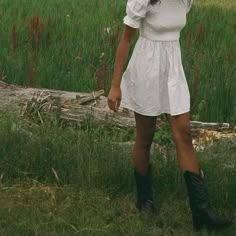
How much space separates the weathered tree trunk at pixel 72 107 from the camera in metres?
5.98

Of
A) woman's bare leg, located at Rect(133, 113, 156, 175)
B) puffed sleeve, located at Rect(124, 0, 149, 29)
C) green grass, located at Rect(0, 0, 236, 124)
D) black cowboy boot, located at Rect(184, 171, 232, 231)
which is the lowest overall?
green grass, located at Rect(0, 0, 236, 124)

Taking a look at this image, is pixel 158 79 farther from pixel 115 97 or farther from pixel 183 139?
pixel 183 139

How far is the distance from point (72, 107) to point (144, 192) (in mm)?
1652

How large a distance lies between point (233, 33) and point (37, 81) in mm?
2729

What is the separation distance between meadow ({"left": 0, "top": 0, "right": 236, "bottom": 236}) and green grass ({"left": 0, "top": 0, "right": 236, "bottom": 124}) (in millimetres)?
12

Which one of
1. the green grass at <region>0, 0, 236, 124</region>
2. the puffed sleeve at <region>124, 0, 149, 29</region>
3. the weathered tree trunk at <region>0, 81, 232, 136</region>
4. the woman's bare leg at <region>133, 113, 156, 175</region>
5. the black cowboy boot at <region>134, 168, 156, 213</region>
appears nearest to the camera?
the puffed sleeve at <region>124, 0, 149, 29</region>

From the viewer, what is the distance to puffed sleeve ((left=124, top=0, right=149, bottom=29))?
4133mm

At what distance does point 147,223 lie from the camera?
447 centimetres

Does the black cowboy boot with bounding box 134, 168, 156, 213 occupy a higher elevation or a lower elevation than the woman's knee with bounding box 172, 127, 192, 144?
lower

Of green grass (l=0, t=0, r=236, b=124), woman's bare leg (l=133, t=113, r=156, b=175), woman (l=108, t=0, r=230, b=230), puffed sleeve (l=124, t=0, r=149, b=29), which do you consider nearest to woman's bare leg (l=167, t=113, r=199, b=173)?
woman (l=108, t=0, r=230, b=230)

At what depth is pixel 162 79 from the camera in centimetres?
425

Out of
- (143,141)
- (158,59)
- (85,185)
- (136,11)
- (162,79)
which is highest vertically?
(136,11)

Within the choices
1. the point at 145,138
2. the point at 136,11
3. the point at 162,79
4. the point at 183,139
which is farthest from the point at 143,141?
the point at 136,11

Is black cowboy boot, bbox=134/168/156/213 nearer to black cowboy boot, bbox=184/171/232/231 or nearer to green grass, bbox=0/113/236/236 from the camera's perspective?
green grass, bbox=0/113/236/236
